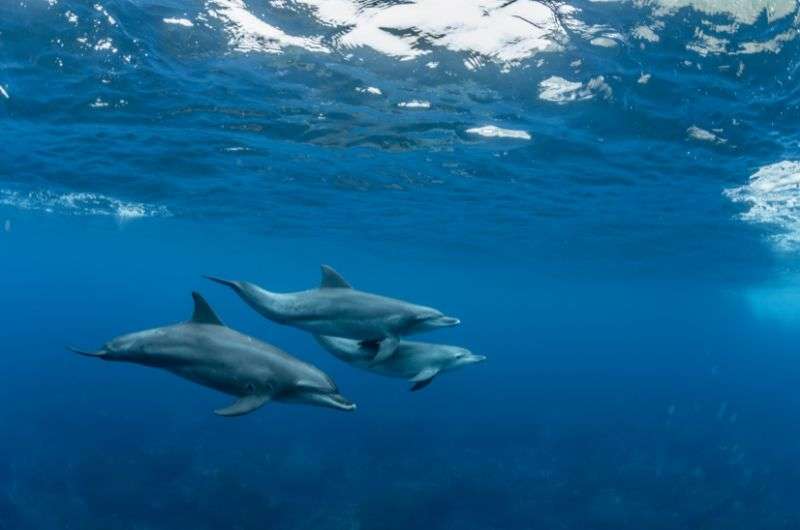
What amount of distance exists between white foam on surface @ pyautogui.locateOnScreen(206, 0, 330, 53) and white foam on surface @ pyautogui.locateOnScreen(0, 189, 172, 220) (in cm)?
2670

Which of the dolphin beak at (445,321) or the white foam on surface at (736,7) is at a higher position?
the white foam on surface at (736,7)

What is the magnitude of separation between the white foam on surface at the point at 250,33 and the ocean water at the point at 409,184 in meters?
0.07

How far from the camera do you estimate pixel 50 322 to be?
5506 centimetres

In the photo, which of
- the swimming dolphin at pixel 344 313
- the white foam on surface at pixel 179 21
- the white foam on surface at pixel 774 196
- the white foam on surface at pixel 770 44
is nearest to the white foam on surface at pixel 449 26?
the white foam on surface at pixel 179 21

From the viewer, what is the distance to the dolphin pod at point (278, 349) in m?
5.90

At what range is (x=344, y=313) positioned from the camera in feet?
23.1

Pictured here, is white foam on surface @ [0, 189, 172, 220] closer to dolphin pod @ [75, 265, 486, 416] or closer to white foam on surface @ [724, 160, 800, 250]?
dolphin pod @ [75, 265, 486, 416]

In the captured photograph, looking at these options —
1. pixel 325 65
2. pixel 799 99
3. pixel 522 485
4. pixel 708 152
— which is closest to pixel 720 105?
pixel 799 99

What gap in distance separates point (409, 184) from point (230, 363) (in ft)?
70.7

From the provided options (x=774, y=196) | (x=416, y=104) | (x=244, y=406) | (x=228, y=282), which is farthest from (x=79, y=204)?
(x=774, y=196)

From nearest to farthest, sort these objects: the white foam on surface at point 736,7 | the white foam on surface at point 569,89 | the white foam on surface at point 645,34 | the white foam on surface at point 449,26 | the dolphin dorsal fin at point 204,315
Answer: the dolphin dorsal fin at point 204,315, the white foam on surface at point 736,7, the white foam on surface at point 449,26, the white foam on surface at point 645,34, the white foam on surface at point 569,89

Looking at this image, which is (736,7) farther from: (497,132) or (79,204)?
(79,204)

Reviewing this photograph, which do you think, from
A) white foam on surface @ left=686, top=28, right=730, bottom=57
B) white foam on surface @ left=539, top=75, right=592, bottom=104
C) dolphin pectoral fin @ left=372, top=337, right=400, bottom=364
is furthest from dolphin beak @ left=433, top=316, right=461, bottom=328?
white foam on surface @ left=539, top=75, right=592, bottom=104

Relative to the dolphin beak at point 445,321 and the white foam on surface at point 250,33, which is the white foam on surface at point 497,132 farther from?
the dolphin beak at point 445,321
